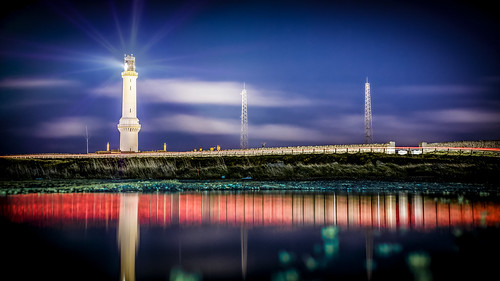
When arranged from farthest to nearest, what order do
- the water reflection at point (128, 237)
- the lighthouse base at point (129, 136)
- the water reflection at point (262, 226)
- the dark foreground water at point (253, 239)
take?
1. the lighthouse base at point (129, 136)
2. the water reflection at point (262, 226)
3. the water reflection at point (128, 237)
4. the dark foreground water at point (253, 239)

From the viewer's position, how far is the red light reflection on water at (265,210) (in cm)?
2078

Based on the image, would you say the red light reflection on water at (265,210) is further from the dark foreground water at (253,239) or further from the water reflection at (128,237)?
the water reflection at (128,237)

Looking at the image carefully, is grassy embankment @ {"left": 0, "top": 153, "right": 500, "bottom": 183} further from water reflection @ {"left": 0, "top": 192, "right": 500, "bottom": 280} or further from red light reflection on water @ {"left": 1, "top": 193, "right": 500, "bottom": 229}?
red light reflection on water @ {"left": 1, "top": 193, "right": 500, "bottom": 229}

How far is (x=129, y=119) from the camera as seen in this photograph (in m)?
86.6

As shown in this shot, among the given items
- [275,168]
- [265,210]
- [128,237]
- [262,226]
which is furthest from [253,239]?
[275,168]

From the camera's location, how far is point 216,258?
1430cm

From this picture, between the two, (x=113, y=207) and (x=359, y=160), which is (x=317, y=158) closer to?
(x=359, y=160)

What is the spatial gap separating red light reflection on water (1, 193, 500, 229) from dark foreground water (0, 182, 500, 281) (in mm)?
49

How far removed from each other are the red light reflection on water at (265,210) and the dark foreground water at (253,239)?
0.16 ft

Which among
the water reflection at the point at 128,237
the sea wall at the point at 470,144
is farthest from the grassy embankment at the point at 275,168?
the water reflection at the point at 128,237

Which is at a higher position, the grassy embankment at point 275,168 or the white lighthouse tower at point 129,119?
the white lighthouse tower at point 129,119

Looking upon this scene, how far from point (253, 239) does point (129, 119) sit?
72728 mm

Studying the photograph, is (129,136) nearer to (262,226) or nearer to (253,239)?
(262,226)

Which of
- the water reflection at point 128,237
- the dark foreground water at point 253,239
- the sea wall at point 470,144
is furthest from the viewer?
the sea wall at point 470,144
